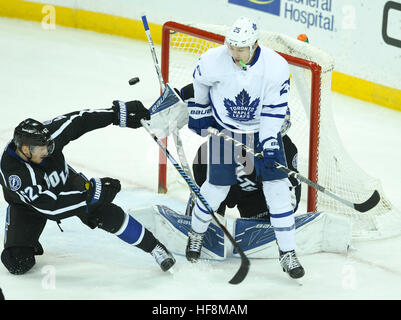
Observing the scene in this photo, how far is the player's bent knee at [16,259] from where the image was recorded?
3.89 meters

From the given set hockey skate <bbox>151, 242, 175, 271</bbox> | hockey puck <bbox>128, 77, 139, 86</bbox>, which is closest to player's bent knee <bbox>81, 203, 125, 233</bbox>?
hockey skate <bbox>151, 242, 175, 271</bbox>

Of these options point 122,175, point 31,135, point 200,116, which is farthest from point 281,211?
point 122,175

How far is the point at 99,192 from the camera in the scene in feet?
12.4

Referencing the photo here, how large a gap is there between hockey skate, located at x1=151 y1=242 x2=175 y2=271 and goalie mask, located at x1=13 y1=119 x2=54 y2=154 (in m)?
0.65

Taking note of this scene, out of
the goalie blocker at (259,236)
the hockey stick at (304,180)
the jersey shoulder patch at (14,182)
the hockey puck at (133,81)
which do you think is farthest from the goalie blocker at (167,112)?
the jersey shoulder patch at (14,182)

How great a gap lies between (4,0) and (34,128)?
15.2 feet

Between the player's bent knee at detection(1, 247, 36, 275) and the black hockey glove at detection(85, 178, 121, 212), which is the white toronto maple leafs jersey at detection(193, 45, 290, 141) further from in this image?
the player's bent knee at detection(1, 247, 36, 275)

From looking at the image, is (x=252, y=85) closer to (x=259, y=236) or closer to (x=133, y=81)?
(x=133, y=81)

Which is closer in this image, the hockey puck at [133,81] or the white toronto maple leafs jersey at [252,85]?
the white toronto maple leafs jersey at [252,85]

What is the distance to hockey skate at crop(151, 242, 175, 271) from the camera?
12.9ft

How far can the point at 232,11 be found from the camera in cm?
695

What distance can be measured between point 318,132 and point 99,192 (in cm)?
111

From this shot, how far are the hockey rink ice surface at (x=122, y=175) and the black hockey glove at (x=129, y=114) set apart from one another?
0.61 metres

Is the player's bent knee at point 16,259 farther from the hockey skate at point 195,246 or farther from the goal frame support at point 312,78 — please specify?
the goal frame support at point 312,78
